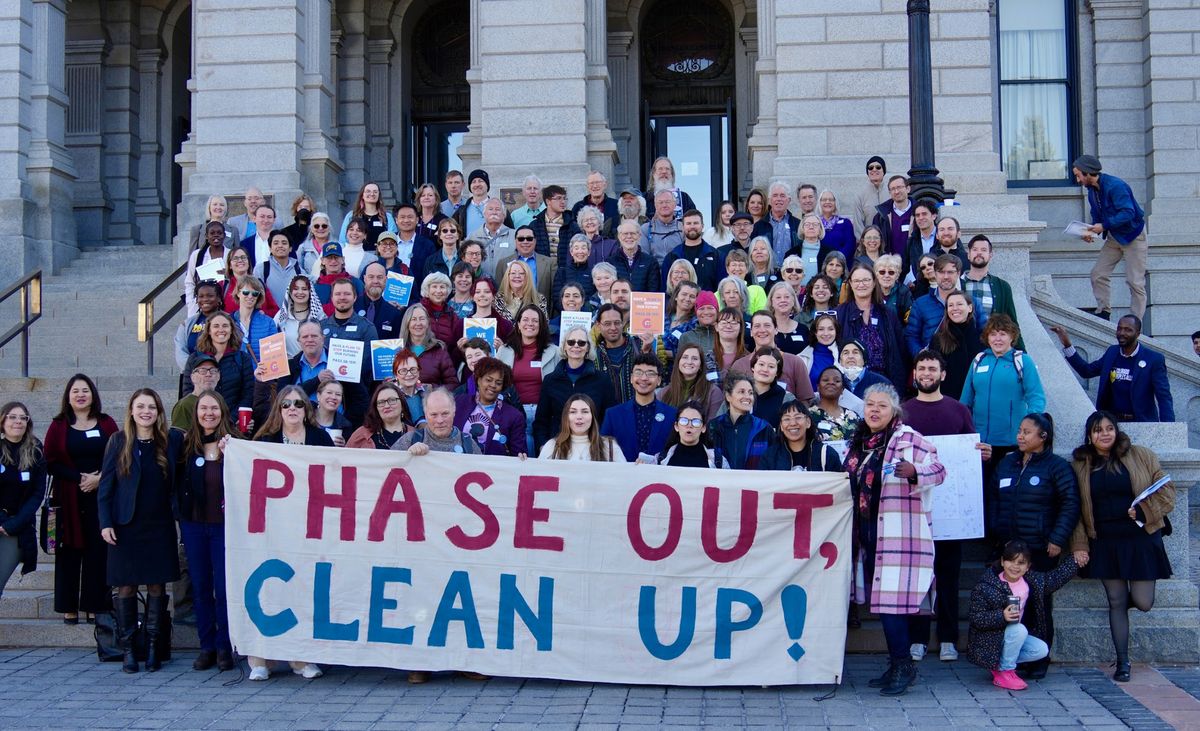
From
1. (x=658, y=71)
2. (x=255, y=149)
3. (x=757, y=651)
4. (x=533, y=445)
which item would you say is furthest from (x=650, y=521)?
(x=658, y=71)

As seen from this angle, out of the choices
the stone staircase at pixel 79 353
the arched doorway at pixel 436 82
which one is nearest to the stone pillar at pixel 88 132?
the stone staircase at pixel 79 353

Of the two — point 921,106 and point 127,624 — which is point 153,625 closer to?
point 127,624

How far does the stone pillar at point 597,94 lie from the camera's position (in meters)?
18.3

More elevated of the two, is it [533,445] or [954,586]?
[533,445]

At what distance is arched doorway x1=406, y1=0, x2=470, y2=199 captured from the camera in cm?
2397

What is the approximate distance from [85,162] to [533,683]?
18.1 metres

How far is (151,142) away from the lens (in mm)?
24281

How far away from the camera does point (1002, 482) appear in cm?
924

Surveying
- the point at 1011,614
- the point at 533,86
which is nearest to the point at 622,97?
the point at 533,86

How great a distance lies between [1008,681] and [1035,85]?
50.1ft

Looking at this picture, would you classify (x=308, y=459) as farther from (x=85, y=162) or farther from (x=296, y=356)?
(x=85, y=162)

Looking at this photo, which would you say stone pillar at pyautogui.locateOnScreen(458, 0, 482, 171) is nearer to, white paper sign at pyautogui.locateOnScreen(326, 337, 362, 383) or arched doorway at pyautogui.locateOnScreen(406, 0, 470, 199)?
arched doorway at pyautogui.locateOnScreen(406, 0, 470, 199)

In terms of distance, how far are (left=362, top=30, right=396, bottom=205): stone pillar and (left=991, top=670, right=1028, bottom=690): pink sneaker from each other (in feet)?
54.3

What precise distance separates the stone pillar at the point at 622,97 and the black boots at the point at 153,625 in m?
14.2
